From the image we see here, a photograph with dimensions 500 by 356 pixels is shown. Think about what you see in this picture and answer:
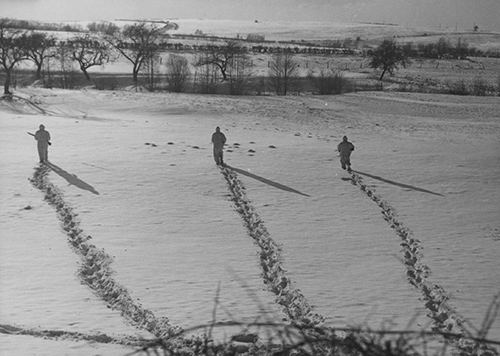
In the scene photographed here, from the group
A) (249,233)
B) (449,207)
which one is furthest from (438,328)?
(449,207)

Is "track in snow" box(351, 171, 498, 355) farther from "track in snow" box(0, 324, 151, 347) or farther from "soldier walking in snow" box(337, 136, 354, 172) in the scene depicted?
"track in snow" box(0, 324, 151, 347)

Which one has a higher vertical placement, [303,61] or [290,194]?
[303,61]

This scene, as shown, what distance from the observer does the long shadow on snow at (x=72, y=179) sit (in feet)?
56.0

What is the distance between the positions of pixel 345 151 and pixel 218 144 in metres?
4.77

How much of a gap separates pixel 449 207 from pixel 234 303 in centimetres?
959

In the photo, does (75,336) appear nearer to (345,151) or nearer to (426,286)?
(426,286)

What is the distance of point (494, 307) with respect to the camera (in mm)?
9883

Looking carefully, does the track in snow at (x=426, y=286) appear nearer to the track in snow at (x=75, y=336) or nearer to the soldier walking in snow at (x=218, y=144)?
the track in snow at (x=75, y=336)

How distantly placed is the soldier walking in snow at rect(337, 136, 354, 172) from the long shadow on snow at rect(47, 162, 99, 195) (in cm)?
919

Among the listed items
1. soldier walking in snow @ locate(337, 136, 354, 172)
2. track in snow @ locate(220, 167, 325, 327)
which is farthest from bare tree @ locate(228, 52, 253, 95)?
track in snow @ locate(220, 167, 325, 327)

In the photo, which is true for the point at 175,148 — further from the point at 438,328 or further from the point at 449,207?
the point at 438,328

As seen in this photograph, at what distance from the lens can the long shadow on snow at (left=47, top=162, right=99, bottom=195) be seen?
56.0 ft

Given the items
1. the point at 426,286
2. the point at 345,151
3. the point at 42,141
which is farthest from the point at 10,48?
the point at 426,286

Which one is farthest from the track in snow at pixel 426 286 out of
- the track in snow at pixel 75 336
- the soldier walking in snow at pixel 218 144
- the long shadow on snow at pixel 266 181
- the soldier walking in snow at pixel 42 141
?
the soldier walking in snow at pixel 42 141
